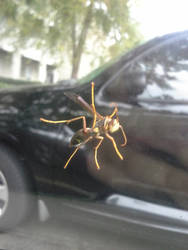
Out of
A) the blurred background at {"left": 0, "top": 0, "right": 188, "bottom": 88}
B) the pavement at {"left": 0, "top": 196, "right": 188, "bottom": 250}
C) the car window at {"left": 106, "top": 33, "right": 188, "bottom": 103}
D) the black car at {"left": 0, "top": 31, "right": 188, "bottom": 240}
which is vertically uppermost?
the blurred background at {"left": 0, "top": 0, "right": 188, "bottom": 88}

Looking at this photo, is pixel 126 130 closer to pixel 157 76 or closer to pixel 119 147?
pixel 119 147

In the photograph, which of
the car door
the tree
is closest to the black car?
the car door

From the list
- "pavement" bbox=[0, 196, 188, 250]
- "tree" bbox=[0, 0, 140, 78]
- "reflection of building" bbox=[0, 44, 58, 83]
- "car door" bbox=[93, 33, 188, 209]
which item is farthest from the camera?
"reflection of building" bbox=[0, 44, 58, 83]

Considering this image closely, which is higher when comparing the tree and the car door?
the tree

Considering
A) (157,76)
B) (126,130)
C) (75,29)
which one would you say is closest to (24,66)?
(75,29)

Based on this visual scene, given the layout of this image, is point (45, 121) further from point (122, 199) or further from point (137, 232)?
point (137, 232)

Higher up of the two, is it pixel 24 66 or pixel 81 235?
pixel 24 66

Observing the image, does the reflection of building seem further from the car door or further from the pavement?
the car door
